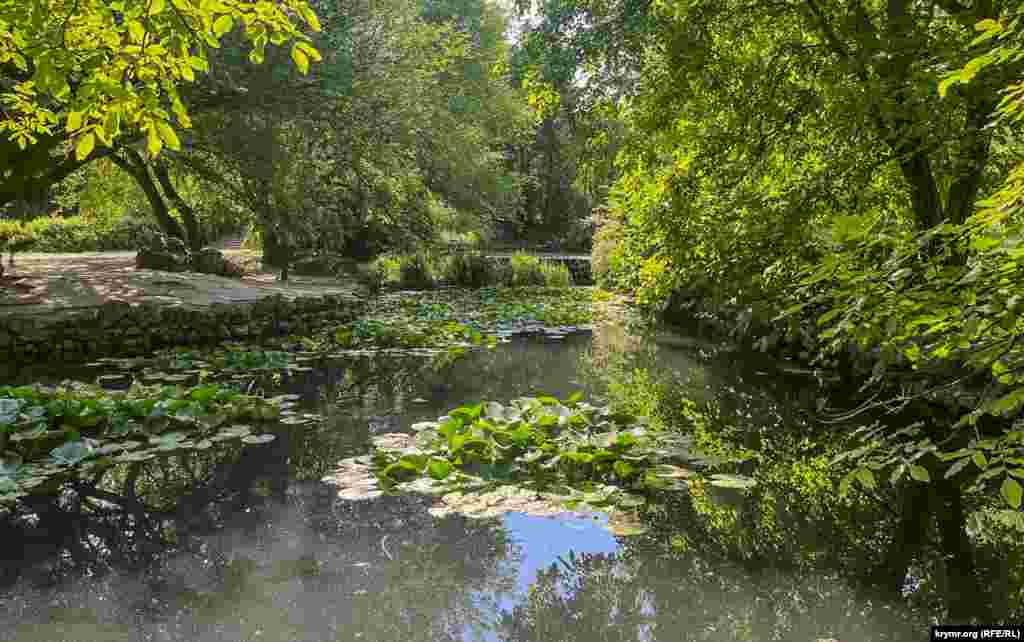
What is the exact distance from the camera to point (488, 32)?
135 ft

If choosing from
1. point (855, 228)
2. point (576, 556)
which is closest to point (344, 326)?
point (576, 556)

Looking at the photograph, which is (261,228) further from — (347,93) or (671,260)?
(671,260)

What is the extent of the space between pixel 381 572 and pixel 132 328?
342 inches

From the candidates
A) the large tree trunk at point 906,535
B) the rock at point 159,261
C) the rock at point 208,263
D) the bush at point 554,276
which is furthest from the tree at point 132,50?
the bush at point 554,276

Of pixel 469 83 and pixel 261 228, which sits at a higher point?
pixel 469 83

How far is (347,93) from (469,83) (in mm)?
15226

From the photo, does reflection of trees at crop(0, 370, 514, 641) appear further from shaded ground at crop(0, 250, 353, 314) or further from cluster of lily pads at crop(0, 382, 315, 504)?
shaded ground at crop(0, 250, 353, 314)

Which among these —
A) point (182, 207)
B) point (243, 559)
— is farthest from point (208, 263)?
point (243, 559)

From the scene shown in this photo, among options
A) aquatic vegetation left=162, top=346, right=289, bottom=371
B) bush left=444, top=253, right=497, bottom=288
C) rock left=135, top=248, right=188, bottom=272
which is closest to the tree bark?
aquatic vegetation left=162, top=346, right=289, bottom=371

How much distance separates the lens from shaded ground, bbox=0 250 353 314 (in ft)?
37.8

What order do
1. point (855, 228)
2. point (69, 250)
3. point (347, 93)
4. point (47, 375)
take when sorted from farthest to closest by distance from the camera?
point (69, 250) < point (347, 93) < point (47, 375) < point (855, 228)

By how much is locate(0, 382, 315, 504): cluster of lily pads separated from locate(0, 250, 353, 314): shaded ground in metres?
4.60

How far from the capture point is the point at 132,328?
11375 mm

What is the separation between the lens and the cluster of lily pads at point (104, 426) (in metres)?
5.86
